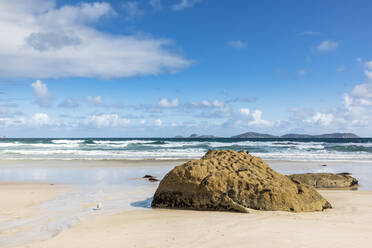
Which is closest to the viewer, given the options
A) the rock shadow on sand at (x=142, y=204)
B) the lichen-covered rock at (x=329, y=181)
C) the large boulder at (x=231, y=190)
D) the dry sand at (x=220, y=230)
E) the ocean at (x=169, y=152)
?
the dry sand at (x=220, y=230)

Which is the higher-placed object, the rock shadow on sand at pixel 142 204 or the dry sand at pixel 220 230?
the dry sand at pixel 220 230

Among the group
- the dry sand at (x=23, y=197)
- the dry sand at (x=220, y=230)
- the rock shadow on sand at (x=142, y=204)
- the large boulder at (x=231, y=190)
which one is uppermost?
the large boulder at (x=231, y=190)

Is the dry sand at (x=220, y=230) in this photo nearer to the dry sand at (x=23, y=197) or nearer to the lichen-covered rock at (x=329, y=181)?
the dry sand at (x=23, y=197)

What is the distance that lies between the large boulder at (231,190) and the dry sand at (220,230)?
265 millimetres

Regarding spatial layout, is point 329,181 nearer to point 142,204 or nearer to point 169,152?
point 142,204

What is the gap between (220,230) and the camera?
507 cm

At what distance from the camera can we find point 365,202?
7.67 m

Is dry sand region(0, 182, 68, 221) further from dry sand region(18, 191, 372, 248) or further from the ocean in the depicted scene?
the ocean

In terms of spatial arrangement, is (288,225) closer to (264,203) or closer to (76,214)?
(264,203)

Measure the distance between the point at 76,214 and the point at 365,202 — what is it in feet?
21.5

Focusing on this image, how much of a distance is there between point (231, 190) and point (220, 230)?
4.97 feet

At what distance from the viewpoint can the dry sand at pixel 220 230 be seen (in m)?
4.50

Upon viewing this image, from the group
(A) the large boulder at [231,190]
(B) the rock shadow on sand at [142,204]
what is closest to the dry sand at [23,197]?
(B) the rock shadow on sand at [142,204]

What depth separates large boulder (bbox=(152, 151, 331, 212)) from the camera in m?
6.38
